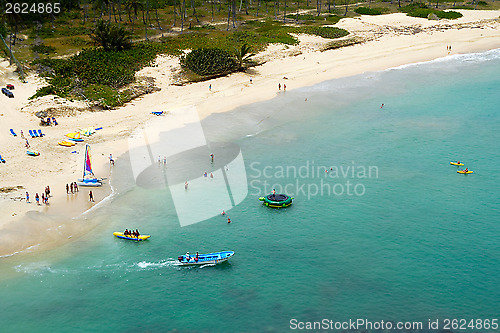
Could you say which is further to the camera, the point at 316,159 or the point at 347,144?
the point at 347,144

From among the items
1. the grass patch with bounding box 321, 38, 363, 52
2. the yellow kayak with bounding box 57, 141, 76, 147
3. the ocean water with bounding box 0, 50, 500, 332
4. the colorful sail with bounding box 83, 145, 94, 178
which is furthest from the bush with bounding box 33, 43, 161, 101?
the grass patch with bounding box 321, 38, 363, 52

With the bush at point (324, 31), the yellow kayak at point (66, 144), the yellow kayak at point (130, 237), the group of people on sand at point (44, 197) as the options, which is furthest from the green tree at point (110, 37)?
the yellow kayak at point (130, 237)

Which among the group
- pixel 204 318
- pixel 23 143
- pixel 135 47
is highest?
pixel 135 47

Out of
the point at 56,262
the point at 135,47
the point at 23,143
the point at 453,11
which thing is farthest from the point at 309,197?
the point at 453,11

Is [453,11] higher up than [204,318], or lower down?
higher up

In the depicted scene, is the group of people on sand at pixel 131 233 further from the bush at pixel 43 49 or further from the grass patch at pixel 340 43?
the grass patch at pixel 340 43

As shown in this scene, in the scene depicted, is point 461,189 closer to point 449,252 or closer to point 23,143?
point 449,252

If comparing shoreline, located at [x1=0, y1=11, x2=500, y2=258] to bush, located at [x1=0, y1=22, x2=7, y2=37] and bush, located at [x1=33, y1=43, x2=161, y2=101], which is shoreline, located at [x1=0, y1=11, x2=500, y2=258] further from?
bush, located at [x1=0, y1=22, x2=7, y2=37]
